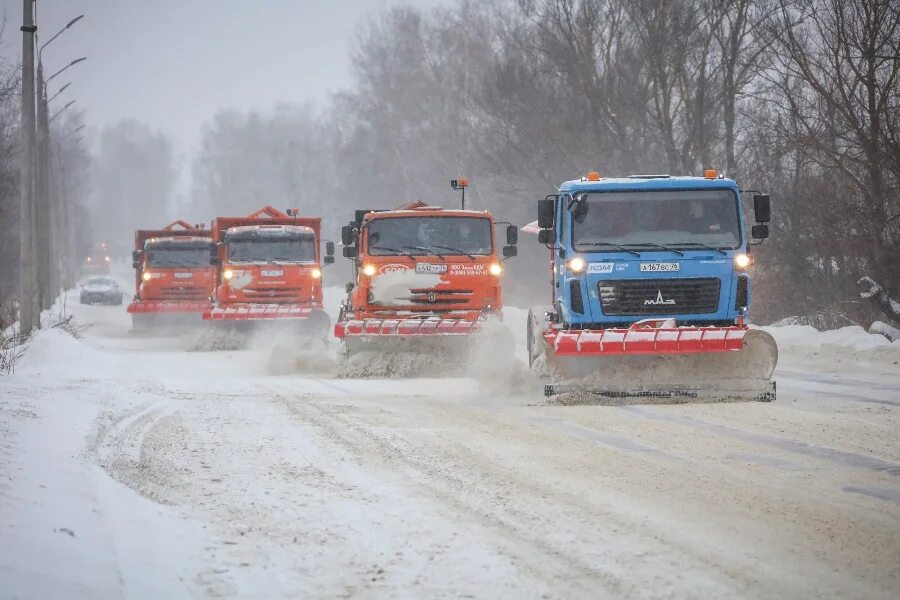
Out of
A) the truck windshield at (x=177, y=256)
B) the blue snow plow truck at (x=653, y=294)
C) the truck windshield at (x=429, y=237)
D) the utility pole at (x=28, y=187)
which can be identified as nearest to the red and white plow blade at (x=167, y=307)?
the truck windshield at (x=177, y=256)

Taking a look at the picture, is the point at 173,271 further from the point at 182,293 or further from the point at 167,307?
the point at 167,307

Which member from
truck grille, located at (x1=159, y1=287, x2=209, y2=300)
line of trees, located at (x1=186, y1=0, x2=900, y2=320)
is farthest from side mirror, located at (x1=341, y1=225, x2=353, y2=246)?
truck grille, located at (x1=159, y1=287, x2=209, y2=300)

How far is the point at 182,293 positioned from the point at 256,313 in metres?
6.96

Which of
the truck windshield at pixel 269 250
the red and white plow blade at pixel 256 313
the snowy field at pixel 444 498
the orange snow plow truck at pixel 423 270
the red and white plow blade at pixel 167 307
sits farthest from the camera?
the red and white plow blade at pixel 167 307

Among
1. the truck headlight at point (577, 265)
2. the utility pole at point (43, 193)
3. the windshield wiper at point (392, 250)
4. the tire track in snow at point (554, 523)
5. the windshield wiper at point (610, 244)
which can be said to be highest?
the utility pole at point (43, 193)

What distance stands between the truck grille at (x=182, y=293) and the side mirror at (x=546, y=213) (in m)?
17.8

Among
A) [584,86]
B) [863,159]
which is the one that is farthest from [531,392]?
[584,86]

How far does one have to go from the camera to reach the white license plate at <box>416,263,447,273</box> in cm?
1630

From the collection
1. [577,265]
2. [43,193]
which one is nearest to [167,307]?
[43,193]

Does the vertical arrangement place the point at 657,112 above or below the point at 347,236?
above

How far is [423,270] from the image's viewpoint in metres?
16.3

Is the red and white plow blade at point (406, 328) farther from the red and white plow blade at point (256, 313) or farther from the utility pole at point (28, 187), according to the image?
the utility pole at point (28, 187)

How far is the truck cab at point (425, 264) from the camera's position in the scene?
1623 cm

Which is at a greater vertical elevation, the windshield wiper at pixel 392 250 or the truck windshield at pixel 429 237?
the truck windshield at pixel 429 237
